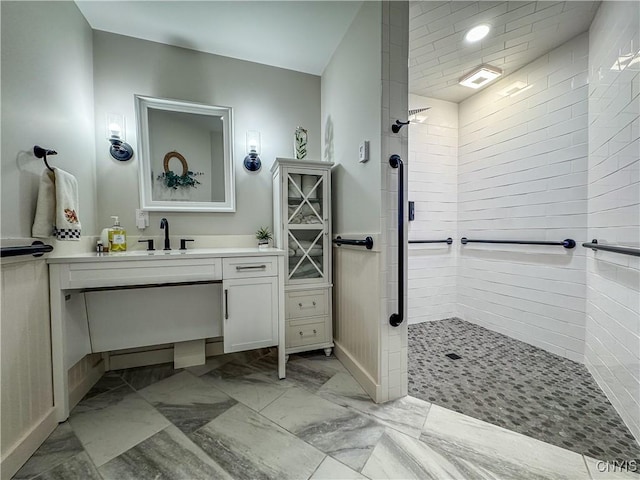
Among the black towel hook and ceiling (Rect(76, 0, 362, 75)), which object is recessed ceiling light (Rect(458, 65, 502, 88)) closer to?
ceiling (Rect(76, 0, 362, 75))

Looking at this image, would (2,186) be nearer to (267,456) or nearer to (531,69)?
(267,456)

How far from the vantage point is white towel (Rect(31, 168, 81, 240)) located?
118cm

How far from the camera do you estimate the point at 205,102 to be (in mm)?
1965

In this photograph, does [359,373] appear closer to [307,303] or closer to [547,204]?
[307,303]

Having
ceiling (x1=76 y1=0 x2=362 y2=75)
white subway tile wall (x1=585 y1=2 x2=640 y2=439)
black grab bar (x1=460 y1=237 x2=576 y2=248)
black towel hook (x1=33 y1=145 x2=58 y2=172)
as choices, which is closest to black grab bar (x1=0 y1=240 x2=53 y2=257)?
black towel hook (x1=33 y1=145 x2=58 y2=172)

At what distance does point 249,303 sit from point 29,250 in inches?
39.4

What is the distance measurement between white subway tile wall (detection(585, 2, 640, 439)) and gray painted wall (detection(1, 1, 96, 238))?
108 inches

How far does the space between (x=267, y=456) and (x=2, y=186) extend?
60.4 inches

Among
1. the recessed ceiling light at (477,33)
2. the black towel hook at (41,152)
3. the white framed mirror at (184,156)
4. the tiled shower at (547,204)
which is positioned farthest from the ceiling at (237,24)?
the tiled shower at (547,204)

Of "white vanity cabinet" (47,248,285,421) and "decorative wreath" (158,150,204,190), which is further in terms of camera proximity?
"decorative wreath" (158,150,204,190)

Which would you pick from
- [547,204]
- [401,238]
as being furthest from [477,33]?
[401,238]

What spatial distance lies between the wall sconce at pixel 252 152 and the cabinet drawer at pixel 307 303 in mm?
1057

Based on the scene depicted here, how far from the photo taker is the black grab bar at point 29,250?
3.14 feet

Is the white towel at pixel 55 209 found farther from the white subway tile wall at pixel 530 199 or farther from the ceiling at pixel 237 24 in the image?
the white subway tile wall at pixel 530 199
